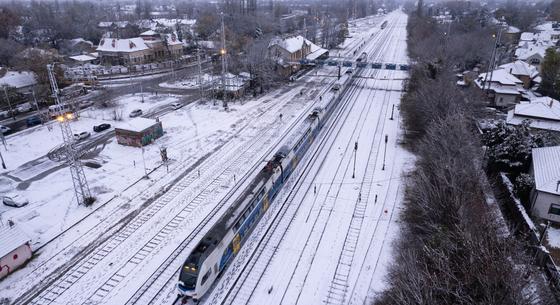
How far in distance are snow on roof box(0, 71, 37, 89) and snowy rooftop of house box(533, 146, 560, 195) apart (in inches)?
2611

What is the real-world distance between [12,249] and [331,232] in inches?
786

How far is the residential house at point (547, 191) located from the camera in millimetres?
23594

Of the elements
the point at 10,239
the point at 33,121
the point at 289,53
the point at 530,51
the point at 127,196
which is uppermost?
the point at 289,53

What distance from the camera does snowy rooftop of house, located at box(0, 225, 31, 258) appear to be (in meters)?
19.9

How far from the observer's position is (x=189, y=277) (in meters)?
16.8

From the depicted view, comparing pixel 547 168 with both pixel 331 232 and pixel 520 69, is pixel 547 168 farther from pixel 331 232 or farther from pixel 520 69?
pixel 520 69

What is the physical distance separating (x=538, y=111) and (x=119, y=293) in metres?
43.9

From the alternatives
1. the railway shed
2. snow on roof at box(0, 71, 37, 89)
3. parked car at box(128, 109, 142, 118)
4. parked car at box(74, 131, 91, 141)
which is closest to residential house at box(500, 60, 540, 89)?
the railway shed

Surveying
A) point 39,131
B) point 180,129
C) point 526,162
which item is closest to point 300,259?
point 526,162

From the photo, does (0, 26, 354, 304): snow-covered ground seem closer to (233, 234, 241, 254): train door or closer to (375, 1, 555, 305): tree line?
(233, 234, 241, 254): train door

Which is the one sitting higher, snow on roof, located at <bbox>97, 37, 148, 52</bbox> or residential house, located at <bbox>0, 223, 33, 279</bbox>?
snow on roof, located at <bbox>97, 37, 148, 52</bbox>

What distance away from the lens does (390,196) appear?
27906mm

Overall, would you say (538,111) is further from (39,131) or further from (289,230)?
(39,131)

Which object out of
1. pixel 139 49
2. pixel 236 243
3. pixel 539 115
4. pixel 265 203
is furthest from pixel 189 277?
pixel 139 49
